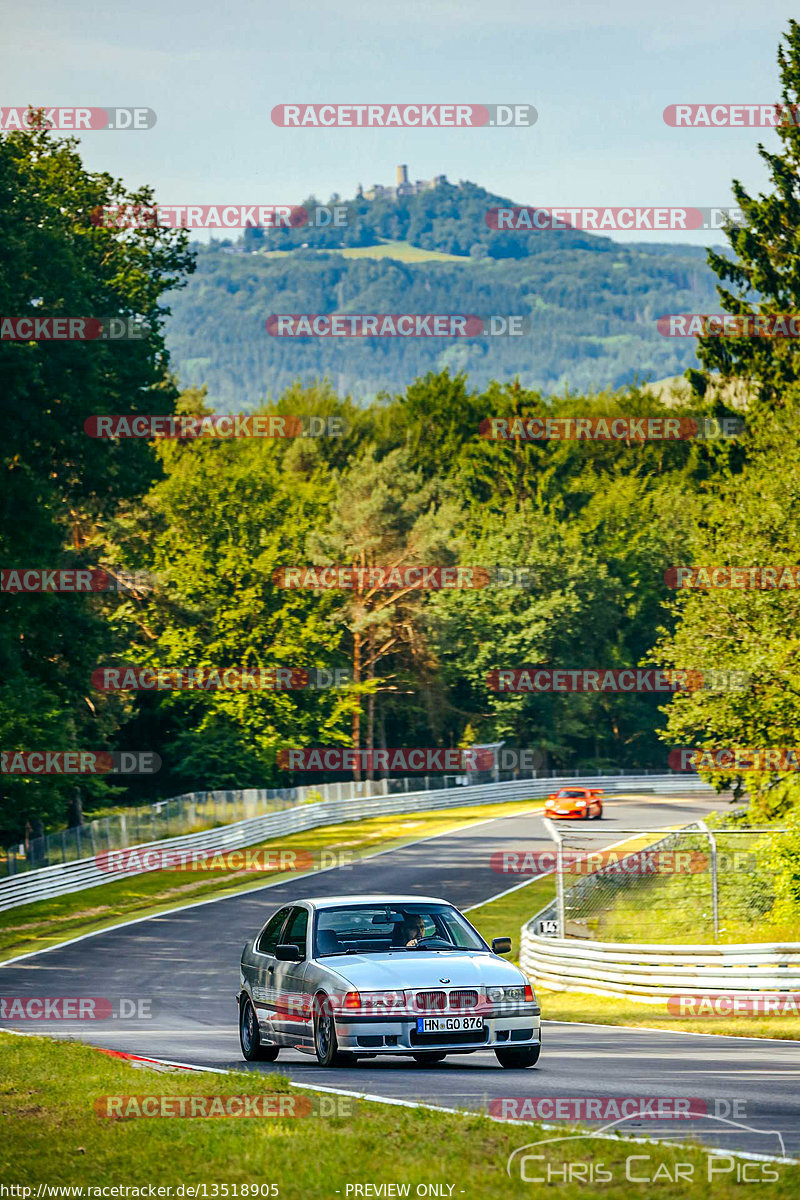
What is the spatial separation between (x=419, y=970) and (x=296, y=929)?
2006 millimetres

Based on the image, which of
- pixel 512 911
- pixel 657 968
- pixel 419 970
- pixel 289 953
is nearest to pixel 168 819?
pixel 512 911

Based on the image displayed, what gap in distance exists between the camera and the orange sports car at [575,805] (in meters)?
57.6

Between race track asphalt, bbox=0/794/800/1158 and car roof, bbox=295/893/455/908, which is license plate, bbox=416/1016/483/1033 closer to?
race track asphalt, bbox=0/794/800/1158

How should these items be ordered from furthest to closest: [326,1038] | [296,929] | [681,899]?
1. [681,899]
2. [296,929]
3. [326,1038]

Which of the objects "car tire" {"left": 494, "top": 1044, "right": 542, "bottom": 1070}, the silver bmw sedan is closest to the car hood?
the silver bmw sedan

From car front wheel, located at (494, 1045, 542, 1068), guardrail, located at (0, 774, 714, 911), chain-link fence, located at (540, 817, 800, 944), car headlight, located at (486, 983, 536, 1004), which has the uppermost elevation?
car headlight, located at (486, 983, 536, 1004)

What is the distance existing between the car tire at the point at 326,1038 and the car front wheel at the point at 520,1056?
128cm

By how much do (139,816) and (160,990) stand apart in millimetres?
20306

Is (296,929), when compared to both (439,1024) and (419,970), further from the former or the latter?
(439,1024)

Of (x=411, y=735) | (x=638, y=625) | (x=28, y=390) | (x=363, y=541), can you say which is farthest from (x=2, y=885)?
(x=638, y=625)

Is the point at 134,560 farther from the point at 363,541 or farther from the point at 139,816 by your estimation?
the point at 139,816

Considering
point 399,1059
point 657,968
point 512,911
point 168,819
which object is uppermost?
point 399,1059

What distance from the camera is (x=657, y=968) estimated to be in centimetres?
2144

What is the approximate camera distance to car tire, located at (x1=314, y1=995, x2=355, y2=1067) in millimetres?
12320
